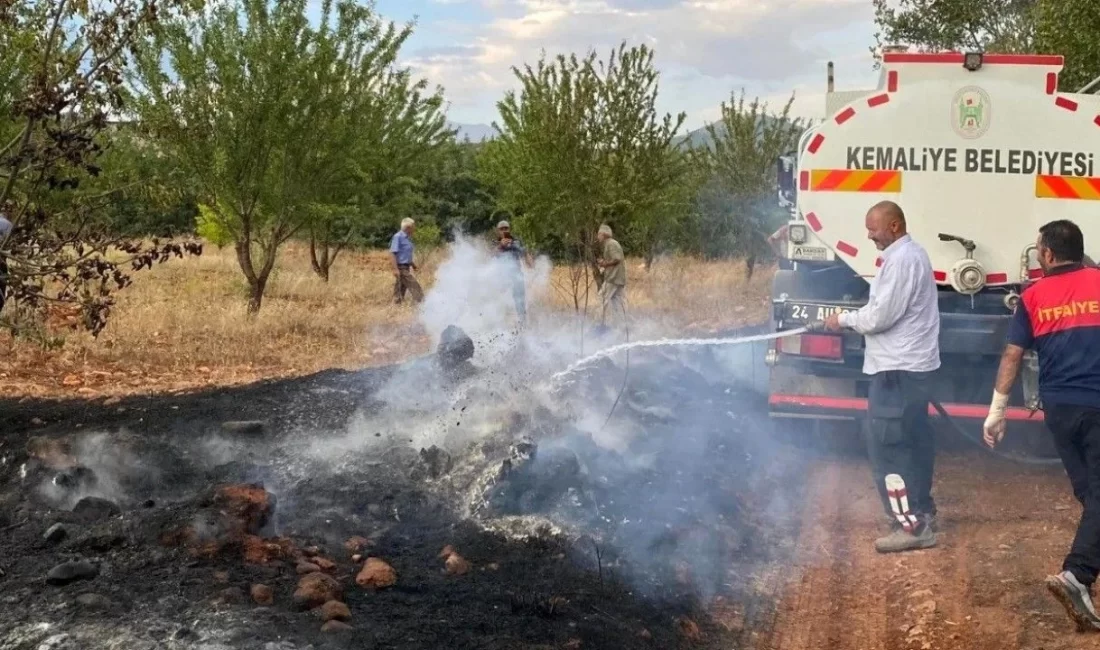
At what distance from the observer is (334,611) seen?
3.84 meters

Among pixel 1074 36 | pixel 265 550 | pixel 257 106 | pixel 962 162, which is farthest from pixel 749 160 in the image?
pixel 265 550

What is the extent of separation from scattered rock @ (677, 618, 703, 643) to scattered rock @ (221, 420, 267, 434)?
11.6 ft

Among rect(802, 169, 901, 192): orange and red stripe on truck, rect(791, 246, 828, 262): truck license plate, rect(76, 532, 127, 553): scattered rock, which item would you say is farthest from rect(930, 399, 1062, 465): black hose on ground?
rect(76, 532, 127, 553): scattered rock

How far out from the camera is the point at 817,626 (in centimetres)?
459

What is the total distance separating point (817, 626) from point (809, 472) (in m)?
2.65

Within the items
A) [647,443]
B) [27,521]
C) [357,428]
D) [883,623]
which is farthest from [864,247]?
[27,521]

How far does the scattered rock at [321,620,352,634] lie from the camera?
3.69 metres

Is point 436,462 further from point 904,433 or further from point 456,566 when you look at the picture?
point 904,433

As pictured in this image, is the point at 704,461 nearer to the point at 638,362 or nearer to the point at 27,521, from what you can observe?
the point at 638,362

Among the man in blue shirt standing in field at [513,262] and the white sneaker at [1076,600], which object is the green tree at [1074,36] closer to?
the man in blue shirt standing in field at [513,262]

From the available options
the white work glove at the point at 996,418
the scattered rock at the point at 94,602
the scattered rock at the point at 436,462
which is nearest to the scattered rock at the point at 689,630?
the white work glove at the point at 996,418

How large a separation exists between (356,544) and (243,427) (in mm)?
2323

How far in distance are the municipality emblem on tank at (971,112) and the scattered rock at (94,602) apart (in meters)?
5.75

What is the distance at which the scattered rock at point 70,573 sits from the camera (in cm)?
403
